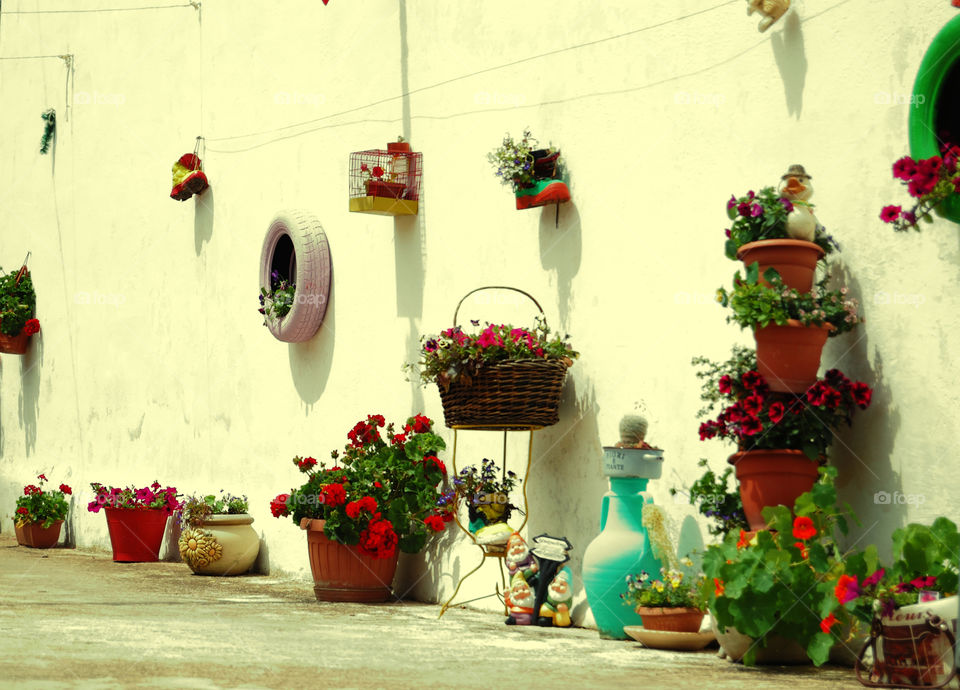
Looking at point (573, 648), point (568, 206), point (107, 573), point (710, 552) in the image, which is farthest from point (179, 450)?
point (710, 552)

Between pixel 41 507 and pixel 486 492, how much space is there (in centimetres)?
580

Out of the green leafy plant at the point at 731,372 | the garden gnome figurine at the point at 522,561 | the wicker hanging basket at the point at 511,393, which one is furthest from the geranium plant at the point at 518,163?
the garden gnome figurine at the point at 522,561

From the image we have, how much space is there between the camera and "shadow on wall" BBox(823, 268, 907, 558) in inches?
155

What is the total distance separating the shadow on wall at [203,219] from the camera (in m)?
8.84

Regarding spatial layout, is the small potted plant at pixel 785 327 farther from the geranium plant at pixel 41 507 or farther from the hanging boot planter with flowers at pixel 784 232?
the geranium plant at pixel 41 507

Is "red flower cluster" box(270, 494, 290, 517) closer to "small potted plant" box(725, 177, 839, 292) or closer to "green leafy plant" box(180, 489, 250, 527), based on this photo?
"green leafy plant" box(180, 489, 250, 527)

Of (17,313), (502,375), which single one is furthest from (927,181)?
(17,313)

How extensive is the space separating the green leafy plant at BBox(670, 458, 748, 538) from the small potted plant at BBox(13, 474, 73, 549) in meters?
7.01

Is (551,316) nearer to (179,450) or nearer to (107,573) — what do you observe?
(107,573)

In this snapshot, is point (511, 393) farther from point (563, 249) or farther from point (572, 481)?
point (563, 249)

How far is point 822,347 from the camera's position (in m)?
Answer: 4.03

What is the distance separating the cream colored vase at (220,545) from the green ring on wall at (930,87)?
5.01 m

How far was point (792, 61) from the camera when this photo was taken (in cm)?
445

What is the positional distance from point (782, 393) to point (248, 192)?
520 centimetres
